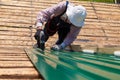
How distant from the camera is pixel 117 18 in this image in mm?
4902

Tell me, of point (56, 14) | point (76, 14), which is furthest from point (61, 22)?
point (76, 14)

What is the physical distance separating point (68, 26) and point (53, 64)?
134cm

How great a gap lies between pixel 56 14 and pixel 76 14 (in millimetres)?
237

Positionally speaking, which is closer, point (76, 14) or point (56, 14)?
point (76, 14)

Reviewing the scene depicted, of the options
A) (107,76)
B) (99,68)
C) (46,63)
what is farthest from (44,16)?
(107,76)

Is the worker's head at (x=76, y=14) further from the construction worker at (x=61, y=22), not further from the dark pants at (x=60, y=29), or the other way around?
the dark pants at (x=60, y=29)

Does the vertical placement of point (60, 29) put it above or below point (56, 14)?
below

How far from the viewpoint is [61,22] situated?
10.2ft

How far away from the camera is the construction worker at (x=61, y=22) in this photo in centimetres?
293

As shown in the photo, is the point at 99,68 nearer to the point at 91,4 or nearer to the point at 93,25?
the point at 93,25

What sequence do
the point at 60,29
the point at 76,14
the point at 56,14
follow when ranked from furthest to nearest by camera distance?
the point at 60,29 → the point at 56,14 → the point at 76,14

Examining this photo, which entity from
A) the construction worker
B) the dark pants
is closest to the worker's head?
the construction worker

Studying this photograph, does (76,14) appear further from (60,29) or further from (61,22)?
(60,29)

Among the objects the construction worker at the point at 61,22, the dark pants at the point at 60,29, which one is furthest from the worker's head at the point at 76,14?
the dark pants at the point at 60,29
